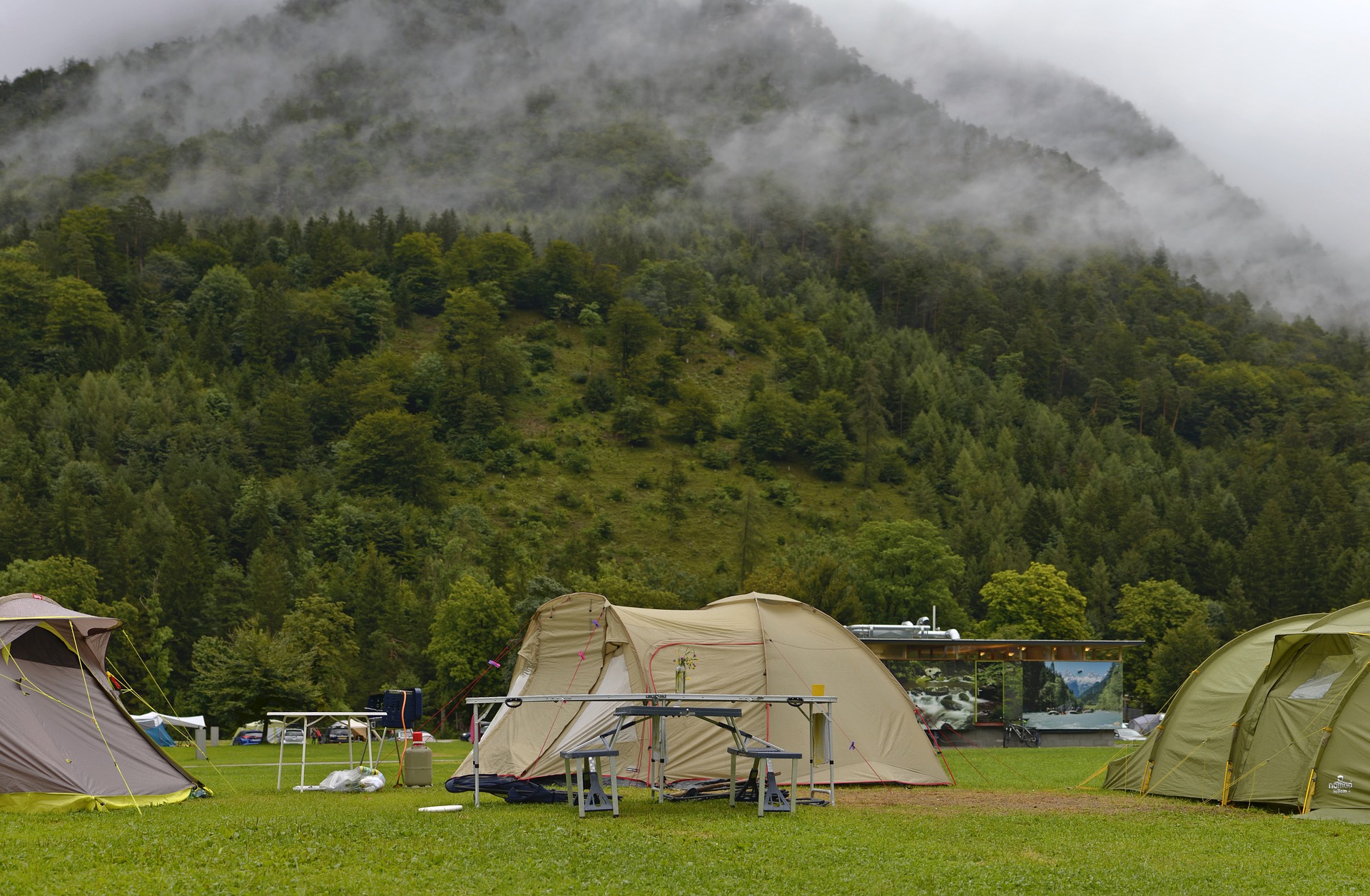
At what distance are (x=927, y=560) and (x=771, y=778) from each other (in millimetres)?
85813

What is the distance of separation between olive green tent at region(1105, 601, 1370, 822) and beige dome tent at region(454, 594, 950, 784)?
440 centimetres

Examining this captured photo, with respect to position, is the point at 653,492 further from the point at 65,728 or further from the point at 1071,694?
the point at 65,728

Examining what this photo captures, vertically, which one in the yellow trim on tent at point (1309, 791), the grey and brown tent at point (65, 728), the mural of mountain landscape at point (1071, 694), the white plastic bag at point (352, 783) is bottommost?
the mural of mountain landscape at point (1071, 694)

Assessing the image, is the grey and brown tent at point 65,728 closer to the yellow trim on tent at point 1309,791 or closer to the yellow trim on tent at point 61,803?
the yellow trim on tent at point 61,803

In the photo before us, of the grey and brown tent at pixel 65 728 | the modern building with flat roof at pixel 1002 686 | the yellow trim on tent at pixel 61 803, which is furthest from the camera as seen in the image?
the modern building with flat roof at pixel 1002 686

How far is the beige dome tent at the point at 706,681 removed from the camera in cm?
2036

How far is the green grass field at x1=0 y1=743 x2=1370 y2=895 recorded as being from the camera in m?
11.2

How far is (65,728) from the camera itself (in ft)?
58.7

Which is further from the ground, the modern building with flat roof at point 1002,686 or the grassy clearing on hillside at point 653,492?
the grassy clearing on hillside at point 653,492

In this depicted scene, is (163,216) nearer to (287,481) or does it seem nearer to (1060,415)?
(287,481)

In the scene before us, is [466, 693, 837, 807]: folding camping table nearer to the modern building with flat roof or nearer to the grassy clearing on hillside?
the modern building with flat roof

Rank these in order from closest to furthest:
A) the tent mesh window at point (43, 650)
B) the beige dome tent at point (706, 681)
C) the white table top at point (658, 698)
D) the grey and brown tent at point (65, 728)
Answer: the white table top at point (658, 698), the grey and brown tent at point (65, 728), the tent mesh window at point (43, 650), the beige dome tent at point (706, 681)

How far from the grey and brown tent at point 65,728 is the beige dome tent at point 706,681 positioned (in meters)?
5.67

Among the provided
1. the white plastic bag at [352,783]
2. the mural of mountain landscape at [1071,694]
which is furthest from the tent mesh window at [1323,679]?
the mural of mountain landscape at [1071,694]
